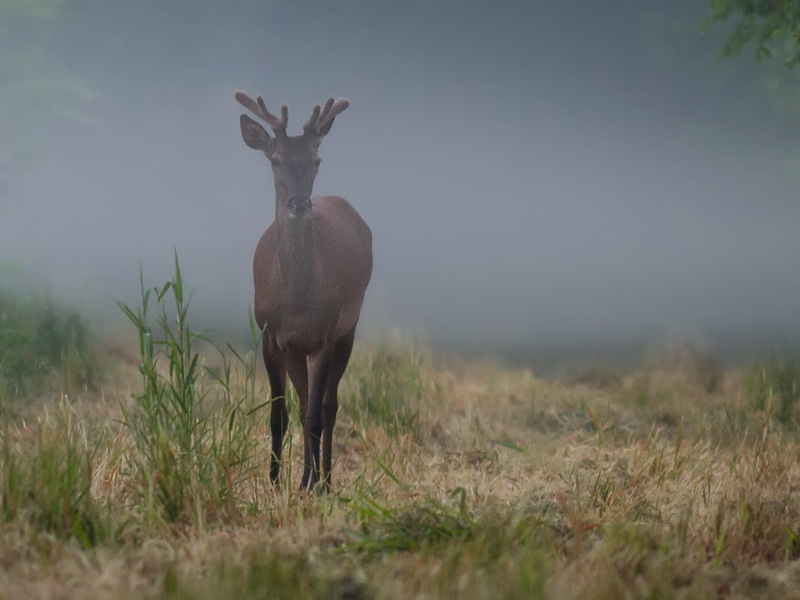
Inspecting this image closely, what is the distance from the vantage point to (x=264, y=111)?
16.6 ft

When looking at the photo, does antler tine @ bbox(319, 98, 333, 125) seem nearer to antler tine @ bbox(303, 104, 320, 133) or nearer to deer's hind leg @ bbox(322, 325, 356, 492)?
antler tine @ bbox(303, 104, 320, 133)

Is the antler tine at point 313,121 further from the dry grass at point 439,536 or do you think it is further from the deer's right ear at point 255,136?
the dry grass at point 439,536

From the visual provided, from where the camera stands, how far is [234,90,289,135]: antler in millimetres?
4957

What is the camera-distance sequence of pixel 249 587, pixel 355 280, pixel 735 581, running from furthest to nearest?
1. pixel 355 280
2. pixel 735 581
3. pixel 249 587

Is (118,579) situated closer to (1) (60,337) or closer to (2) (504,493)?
(2) (504,493)

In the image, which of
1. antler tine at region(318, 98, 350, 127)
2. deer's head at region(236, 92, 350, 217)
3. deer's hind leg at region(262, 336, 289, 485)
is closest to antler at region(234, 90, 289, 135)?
deer's head at region(236, 92, 350, 217)

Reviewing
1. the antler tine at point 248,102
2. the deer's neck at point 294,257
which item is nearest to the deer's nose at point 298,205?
the deer's neck at point 294,257

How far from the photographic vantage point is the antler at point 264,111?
16.3 feet

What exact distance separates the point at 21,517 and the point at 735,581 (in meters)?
2.43

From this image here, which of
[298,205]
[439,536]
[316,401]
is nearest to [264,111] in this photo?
[298,205]

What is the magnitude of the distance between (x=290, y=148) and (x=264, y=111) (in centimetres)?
34

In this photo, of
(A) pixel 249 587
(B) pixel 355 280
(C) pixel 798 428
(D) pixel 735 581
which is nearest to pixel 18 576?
(A) pixel 249 587

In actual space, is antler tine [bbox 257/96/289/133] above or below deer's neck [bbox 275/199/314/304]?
above

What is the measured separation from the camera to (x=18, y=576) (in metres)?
2.69
